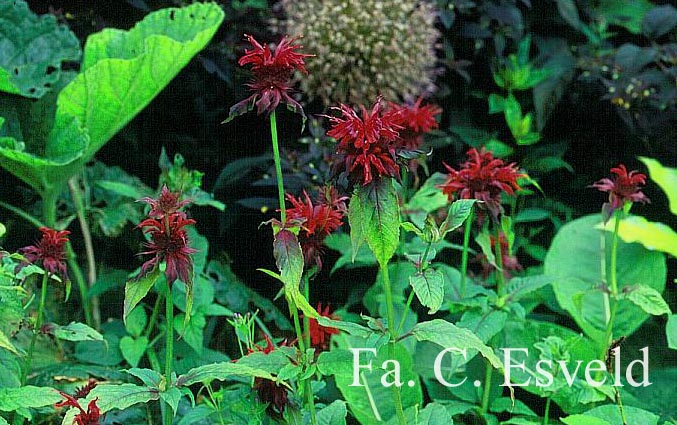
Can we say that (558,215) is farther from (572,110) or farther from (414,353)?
(414,353)

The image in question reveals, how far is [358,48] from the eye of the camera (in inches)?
78.5

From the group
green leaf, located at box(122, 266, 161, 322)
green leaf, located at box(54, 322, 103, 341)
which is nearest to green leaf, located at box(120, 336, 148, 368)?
green leaf, located at box(54, 322, 103, 341)

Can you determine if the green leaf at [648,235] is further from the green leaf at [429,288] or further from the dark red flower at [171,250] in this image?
the dark red flower at [171,250]

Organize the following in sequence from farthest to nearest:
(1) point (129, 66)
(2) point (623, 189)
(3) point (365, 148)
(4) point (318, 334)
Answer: (1) point (129, 66) < (2) point (623, 189) < (4) point (318, 334) < (3) point (365, 148)

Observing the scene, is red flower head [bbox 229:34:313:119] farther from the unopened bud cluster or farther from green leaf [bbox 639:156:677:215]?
green leaf [bbox 639:156:677:215]

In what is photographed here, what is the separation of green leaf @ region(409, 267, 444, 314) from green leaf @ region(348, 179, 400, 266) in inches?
2.3

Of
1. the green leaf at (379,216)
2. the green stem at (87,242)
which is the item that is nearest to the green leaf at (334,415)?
the green leaf at (379,216)

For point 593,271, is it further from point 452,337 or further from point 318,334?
point 452,337

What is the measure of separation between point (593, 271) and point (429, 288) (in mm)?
1110

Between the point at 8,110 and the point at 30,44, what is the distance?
0.16 m

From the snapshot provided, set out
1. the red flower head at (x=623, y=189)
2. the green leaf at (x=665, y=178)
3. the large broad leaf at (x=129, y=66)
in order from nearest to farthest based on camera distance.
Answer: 1. the red flower head at (x=623, y=189)
2. the large broad leaf at (x=129, y=66)
3. the green leaf at (x=665, y=178)

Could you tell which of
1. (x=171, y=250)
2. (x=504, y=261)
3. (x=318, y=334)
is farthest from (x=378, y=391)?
(x=171, y=250)

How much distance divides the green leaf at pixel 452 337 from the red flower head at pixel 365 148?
198 millimetres

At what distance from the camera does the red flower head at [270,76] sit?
101 cm
